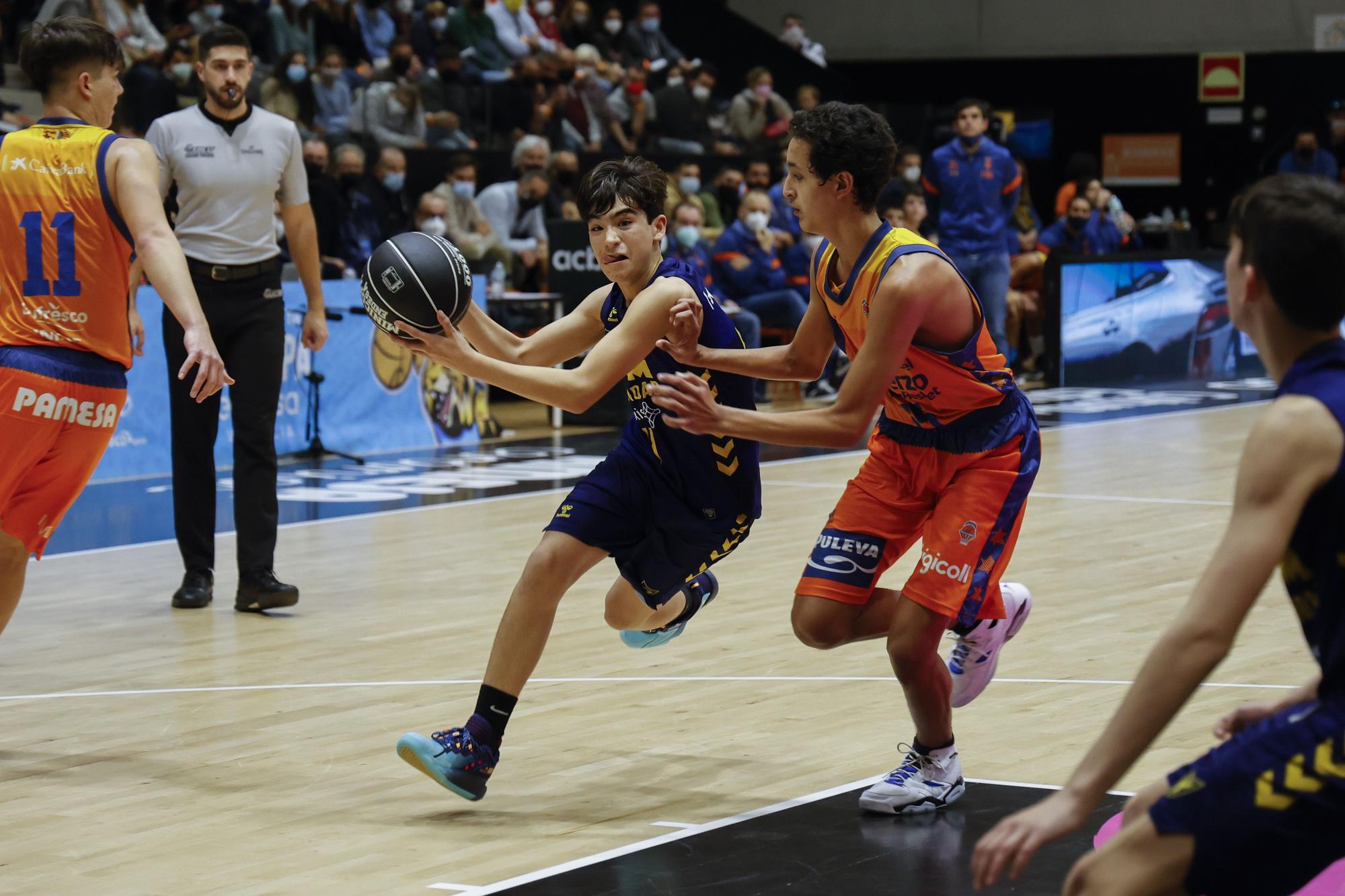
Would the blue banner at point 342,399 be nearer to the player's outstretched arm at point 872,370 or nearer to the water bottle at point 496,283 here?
the water bottle at point 496,283

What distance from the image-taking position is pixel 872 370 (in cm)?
379

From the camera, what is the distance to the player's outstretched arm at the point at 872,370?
3.65 meters

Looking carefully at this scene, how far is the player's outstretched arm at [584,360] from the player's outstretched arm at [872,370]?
30 centimetres

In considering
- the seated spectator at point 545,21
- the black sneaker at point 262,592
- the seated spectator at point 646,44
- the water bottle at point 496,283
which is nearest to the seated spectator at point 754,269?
the water bottle at point 496,283

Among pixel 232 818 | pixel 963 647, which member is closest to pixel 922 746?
pixel 963 647

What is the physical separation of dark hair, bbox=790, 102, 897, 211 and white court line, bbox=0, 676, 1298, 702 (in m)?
1.87

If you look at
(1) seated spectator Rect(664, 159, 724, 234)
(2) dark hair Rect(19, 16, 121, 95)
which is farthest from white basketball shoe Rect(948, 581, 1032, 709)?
(1) seated spectator Rect(664, 159, 724, 234)

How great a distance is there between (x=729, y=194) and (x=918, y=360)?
1132 cm

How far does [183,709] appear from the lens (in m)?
5.12

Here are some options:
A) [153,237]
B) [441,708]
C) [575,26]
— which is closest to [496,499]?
[441,708]

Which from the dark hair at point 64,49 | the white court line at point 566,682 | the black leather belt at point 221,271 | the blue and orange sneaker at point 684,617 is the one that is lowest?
the white court line at point 566,682

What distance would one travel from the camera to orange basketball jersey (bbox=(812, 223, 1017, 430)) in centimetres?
403

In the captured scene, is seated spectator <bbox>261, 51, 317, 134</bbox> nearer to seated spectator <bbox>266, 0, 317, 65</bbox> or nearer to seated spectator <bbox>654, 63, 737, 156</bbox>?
seated spectator <bbox>266, 0, 317, 65</bbox>

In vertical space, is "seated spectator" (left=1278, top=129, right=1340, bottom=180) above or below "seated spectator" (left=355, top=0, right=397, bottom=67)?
below
